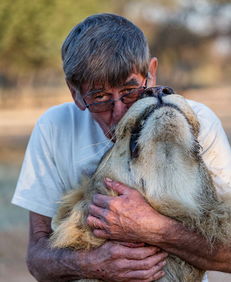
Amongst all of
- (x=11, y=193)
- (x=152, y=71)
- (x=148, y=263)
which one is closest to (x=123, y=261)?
(x=148, y=263)

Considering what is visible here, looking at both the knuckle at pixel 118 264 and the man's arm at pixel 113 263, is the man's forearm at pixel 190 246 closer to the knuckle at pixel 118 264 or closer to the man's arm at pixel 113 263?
the man's arm at pixel 113 263

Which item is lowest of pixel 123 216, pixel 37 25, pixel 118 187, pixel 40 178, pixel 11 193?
pixel 11 193

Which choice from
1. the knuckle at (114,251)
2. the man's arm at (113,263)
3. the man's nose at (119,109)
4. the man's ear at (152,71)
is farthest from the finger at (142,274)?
the man's ear at (152,71)

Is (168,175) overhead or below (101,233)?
overhead

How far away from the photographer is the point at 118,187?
99.3 inches

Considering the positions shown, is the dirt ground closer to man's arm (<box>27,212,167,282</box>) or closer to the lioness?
man's arm (<box>27,212,167,282</box>)

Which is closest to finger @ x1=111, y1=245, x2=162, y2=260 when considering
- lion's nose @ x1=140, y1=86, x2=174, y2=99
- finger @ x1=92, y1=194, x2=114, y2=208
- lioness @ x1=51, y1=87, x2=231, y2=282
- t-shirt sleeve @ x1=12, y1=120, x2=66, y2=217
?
lioness @ x1=51, y1=87, x2=231, y2=282

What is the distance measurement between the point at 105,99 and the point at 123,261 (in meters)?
0.85

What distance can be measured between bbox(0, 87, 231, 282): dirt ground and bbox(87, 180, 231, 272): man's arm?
1361 millimetres

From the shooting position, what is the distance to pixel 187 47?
3878 cm

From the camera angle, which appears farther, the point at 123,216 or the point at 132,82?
the point at 132,82

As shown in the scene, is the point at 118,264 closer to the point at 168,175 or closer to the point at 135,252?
the point at 135,252

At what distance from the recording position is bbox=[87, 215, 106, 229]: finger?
99.9 inches

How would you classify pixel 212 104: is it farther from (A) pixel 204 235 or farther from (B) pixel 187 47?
(A) pixel 204 235
